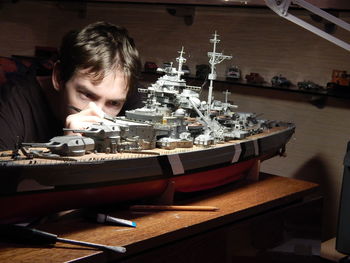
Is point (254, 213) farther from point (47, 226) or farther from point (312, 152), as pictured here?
point (312, 152)

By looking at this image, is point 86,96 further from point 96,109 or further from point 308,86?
point 308,86

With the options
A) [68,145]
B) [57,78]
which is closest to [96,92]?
[57,78]

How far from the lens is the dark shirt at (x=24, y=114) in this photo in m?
3.17

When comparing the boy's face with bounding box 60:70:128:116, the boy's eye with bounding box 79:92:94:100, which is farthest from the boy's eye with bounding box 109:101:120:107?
the boy's eye with bounding box 79:92:94:100

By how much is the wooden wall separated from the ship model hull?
5.03 feet

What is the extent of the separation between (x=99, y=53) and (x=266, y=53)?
208 centimetres

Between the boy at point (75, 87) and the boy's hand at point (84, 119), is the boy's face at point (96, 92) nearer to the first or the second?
the boy at point (75, 87)

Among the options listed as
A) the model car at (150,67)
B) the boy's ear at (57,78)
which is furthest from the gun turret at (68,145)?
the model car at (150,67)

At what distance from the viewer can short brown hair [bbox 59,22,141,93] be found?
331cm

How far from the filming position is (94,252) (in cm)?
208

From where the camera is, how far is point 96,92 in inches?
128

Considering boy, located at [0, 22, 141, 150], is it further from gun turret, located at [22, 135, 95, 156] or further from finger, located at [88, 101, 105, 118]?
gun turret, located at [22, 135, 95, 156]

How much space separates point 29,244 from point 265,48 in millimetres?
3371

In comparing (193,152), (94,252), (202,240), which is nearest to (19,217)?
(94,252)
